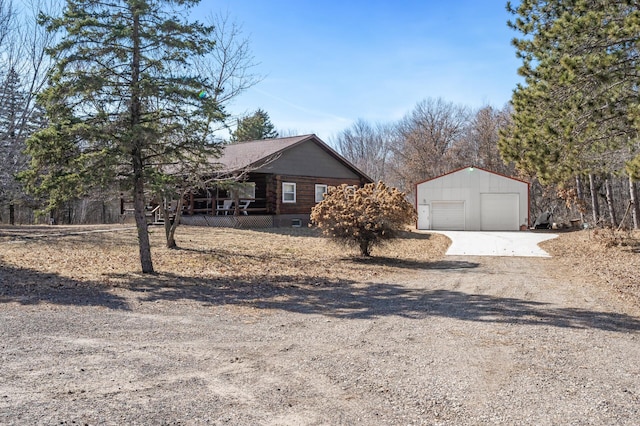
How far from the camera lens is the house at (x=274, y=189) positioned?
77.7ft

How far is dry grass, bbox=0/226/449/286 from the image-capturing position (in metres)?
10.1

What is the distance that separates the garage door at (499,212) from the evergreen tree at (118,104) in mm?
19424

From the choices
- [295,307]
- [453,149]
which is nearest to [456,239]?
[295,307]

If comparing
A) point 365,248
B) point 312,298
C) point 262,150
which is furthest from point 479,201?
point 312,298

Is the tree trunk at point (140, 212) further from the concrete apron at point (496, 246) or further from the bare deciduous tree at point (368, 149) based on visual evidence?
the bare deciduous tree at point (368, 149)

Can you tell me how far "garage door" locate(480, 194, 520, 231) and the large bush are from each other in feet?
46.5

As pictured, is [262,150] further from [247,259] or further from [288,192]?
[247,259]

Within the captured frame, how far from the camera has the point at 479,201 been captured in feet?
85.1

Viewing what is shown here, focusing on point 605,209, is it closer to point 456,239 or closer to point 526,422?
point 456,239

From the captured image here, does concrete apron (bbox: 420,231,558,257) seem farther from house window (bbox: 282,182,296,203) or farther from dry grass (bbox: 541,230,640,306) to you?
house window (bbox: 282,182,296,203)

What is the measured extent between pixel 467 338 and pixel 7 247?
13.3 m

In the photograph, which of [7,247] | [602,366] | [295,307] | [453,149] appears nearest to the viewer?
[602,366]

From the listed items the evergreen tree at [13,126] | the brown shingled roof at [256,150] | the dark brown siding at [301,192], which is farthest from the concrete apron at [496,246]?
the evergreen tree at [13,126]

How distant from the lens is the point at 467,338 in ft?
17.5
